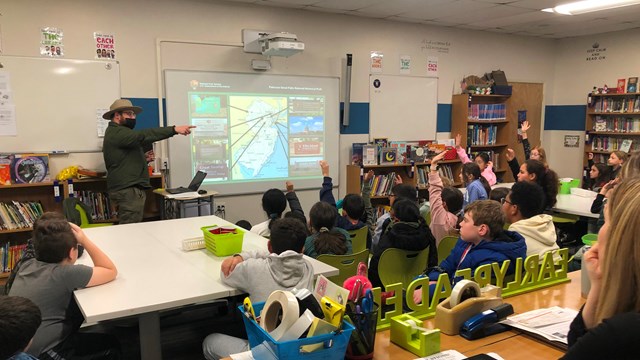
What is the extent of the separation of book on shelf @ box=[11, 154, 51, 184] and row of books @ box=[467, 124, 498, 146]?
5537 millimetres

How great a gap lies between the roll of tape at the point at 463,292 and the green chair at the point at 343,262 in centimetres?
113

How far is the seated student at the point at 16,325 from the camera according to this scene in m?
1.53

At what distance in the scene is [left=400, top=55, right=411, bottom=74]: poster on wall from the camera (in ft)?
21.9

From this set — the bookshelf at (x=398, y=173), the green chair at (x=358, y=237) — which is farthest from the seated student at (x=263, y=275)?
the bookshelf at (x=398, y=173)

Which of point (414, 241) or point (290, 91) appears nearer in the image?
point (414, 241)

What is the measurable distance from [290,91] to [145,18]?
182cm

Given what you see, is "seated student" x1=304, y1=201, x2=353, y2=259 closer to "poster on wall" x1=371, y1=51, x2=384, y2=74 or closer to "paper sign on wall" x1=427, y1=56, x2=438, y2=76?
"poster on wall" x1=371, y1=51, x2=384, y2=74

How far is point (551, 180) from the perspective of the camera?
4.55 m

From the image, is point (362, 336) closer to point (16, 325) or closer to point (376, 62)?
point (16, 325)

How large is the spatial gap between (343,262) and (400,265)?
40cm

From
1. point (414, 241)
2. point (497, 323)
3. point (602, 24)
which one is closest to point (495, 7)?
point (602, 24)

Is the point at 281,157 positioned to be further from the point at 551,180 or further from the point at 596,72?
the point at 596,72

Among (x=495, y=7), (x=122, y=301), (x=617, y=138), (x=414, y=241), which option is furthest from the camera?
(x=617, y=138)

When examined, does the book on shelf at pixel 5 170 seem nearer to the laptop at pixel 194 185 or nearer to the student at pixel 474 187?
the laptop at pixel 194 185
